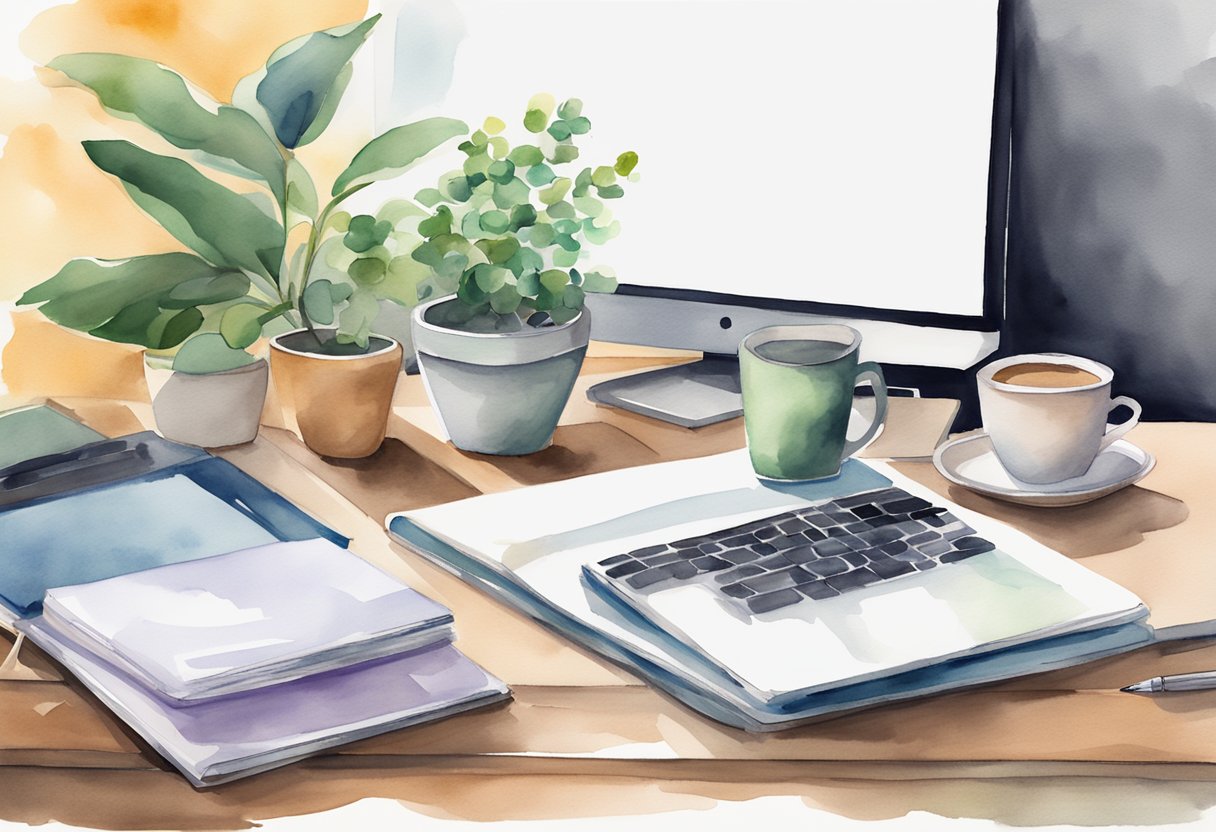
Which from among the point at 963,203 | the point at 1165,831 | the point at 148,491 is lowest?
the point at 1165,831

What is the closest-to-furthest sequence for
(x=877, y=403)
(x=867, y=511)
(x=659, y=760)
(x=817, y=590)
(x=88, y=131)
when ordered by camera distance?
(x=659, y=760) → (x=817, y=590) → (x=867, y=511) → (x=877, y=403) → (x=88, y=131)

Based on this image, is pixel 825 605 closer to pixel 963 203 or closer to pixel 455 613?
pixel 455 613

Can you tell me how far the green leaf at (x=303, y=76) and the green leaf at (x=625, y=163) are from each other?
23 cm

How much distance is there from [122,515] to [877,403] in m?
0.55

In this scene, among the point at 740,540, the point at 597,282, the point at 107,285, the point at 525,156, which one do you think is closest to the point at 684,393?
the point at 597,282

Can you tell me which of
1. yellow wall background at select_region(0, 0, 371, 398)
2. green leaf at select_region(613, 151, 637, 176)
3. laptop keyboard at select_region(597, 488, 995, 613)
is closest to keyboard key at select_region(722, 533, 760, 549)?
laptop keyboard at select_region(597, 488, 995, 613)

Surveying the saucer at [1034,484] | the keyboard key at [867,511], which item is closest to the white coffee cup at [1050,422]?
the saucer at [1034,484]

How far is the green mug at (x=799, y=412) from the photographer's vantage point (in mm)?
933

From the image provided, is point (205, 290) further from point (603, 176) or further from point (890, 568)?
point (890, 568)

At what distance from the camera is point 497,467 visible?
1.03 m

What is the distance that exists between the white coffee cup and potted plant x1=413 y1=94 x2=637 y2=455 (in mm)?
316

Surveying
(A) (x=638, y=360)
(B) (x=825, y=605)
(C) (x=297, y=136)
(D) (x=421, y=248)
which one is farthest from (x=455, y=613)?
(A) (x=638, y=360)

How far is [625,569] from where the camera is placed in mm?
766

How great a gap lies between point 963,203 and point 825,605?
1.35ft
